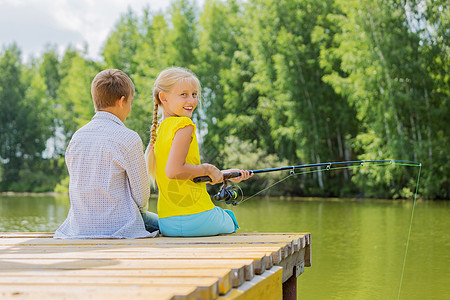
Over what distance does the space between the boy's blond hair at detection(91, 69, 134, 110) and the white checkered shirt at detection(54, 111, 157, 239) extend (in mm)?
93

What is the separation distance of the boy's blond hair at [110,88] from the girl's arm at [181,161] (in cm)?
41

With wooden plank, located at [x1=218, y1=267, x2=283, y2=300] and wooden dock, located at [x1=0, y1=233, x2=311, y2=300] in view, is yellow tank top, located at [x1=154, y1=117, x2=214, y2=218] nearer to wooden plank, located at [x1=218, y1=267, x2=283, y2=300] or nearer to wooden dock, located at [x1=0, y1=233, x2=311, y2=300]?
wooden dock, located at [x1=0, y1=233, x2=311, y2=300]

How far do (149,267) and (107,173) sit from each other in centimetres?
115

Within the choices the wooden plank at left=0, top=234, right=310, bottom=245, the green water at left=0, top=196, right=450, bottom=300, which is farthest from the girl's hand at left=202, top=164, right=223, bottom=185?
the green water at left=0, top=196, right=450, bottom=300

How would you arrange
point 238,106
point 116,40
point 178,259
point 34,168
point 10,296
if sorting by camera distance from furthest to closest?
1. point 34,168
2. point 116,40
3. point 238,106
4. point 178,259
5. point 10,296

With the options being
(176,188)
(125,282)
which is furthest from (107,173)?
(125,282)

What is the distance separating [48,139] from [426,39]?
25.3 m

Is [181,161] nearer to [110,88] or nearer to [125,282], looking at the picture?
[110,88]

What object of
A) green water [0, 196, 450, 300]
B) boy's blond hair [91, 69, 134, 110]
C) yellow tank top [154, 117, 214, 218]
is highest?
boy's blond hair [91, 69, 134, 110]

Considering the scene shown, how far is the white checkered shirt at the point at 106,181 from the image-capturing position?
11.3 ft

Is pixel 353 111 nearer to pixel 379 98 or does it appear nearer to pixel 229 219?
pixel 379 98

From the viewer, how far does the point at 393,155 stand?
19.2 metres

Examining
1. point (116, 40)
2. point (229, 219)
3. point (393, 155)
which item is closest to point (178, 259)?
point (229, 219)

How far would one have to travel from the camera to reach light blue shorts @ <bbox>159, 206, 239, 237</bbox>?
354 centimetres
